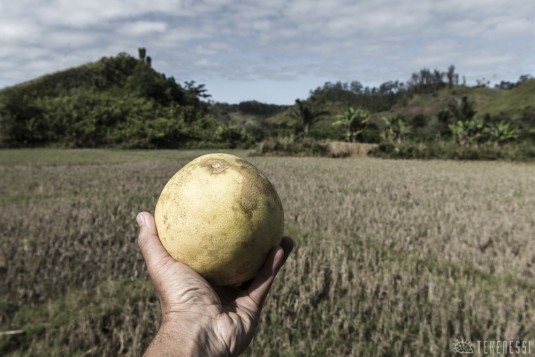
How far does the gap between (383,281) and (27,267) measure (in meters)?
3.83

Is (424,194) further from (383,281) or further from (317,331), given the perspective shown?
(317,331)

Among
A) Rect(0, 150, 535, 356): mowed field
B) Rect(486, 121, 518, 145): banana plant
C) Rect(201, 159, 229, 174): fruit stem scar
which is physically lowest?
Rect(0, 150, 535, 356): mowed field

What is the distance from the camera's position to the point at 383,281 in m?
3.96

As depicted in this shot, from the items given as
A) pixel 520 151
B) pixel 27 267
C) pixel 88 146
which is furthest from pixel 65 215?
pixel 88 146

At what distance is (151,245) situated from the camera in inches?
70.2

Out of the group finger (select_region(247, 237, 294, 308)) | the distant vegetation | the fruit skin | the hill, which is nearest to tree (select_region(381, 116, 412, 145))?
the distant vegetation

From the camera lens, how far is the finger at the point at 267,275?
1.81m

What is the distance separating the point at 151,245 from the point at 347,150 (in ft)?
85.6

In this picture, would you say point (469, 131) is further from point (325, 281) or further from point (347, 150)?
point (325, 281)

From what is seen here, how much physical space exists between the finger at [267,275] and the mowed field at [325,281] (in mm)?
1131

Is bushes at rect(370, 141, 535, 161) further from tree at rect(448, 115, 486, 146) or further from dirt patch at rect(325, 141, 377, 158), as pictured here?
tree at rect(448, 115, 486, 146)

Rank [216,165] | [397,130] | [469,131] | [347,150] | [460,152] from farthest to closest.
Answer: [397,130] → [469,131] → [347,150] → [460,152] → [216,165]

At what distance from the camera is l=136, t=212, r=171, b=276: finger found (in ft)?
5.75

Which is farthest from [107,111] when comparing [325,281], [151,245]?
[151,245]
